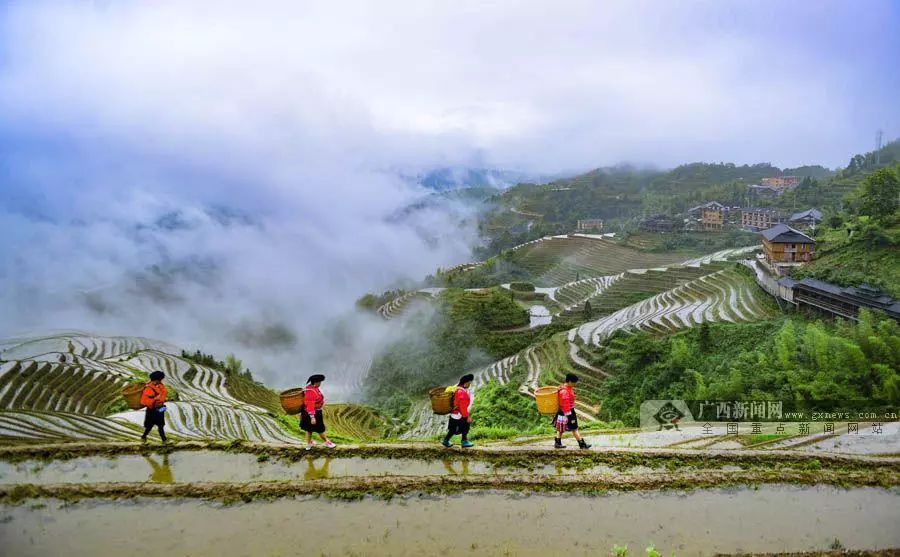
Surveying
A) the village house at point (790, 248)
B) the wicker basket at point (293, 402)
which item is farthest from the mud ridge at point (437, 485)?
the village house at point (790, 248)

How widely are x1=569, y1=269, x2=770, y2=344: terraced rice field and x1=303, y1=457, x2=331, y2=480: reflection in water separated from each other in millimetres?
18465

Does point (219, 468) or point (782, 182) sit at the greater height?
point (782, 182)

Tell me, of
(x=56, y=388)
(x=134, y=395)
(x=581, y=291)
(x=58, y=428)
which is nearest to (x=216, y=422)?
(x=58, y=428)

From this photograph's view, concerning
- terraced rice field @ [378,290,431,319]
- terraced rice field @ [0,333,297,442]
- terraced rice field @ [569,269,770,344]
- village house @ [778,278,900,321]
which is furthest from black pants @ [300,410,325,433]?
terraced rice field @ [378,290,431,319]

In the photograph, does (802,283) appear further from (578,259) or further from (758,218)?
(758,218)

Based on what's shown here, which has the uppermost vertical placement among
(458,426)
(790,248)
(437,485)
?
(790,248)

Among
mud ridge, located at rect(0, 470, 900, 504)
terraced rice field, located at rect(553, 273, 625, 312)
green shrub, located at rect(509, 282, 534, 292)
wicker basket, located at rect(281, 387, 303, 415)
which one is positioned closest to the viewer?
mud ridge, located at rect(0, 470, 900, 504)

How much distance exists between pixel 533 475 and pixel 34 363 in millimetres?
17413

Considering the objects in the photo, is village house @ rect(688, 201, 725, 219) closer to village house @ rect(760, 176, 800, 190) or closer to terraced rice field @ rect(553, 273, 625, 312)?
terraced rice field @ rect(553, 273, 625, 312)

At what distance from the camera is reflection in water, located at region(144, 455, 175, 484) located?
294 inches

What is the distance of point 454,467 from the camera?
26.0 ft

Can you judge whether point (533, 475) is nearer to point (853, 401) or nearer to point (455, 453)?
point (455, 453)

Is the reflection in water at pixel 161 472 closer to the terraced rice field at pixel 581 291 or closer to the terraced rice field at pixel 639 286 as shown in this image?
the terraced rice field at pixel 639 286

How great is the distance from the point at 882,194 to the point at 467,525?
86.7ft
